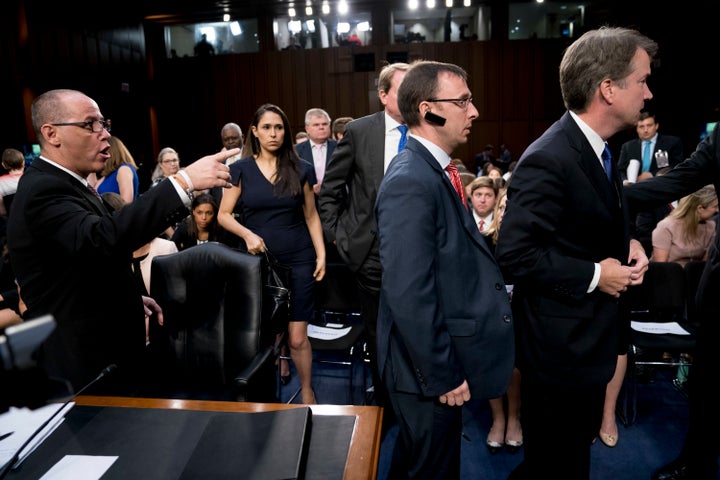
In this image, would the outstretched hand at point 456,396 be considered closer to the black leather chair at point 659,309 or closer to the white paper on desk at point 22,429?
the white paper on desk at point 22,429

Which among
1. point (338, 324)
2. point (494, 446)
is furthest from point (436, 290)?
point (338, 324)

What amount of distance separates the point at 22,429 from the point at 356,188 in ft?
5.49

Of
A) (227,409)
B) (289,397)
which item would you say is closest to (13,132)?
(289,397)

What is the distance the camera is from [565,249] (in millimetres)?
1564

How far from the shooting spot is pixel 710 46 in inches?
321

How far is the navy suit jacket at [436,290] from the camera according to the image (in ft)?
4.69

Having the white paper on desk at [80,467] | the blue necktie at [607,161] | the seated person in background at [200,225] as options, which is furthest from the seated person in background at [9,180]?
the blue necktie at [607,161]

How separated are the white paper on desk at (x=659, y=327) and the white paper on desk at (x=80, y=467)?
121 inches

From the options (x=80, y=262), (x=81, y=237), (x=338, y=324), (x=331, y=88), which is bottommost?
(x=338, y=324)

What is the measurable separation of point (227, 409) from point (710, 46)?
9.68m

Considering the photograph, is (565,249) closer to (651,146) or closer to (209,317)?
(209,317)

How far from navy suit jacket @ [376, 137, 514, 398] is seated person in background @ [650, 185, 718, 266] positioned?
8.52ft

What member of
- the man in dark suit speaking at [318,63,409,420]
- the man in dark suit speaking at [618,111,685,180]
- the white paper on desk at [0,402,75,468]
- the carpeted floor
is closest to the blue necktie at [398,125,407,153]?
the man in dark suit speaking at [318,63,409,420]

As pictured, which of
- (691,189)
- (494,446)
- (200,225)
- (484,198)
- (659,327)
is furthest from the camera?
(484,198)
